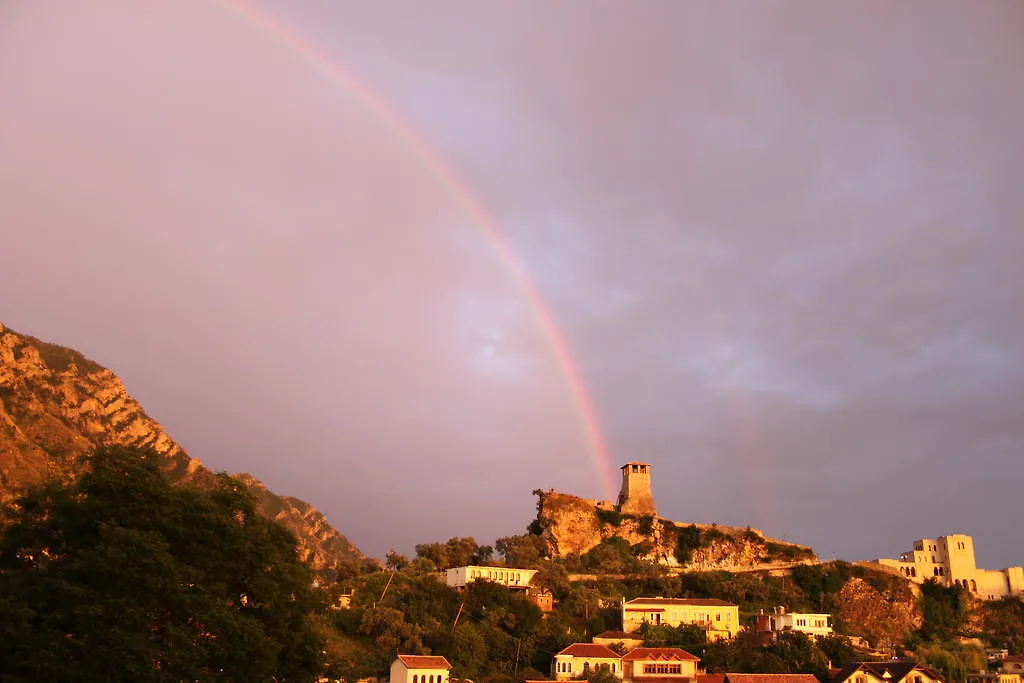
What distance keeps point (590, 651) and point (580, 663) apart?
47.4 inches

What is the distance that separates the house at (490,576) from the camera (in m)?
72.4

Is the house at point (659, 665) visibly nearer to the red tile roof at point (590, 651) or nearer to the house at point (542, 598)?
the red tile roof at point (590, 651)

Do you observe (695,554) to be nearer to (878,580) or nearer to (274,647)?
(878,580)

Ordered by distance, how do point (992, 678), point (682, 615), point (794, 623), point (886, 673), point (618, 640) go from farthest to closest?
point (794, 623) < point (682, 615) < point (992, 678) < point (618, 640) < point (886, 673)

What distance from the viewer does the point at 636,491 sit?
316 feet

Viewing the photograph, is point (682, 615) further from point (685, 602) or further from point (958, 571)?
point (958, 571)

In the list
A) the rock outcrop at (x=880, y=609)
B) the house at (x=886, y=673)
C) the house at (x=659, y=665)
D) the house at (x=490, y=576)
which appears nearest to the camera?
the house at (x=659, y=665)

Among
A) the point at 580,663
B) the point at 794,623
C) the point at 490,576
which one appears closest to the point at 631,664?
the point at 580,663

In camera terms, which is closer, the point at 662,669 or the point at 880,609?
the point at 662,669

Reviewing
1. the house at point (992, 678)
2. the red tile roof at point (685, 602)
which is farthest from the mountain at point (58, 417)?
the house at point (992, 678)

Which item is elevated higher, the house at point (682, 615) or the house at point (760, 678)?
the house at point (682, 615)

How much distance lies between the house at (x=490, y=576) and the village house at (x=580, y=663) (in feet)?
42.8

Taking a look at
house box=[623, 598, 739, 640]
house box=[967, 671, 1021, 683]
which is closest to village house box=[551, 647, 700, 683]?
house box=[623, 598, 739, 640]

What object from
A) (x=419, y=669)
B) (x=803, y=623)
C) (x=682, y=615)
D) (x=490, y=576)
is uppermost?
(x=490, y=576)
